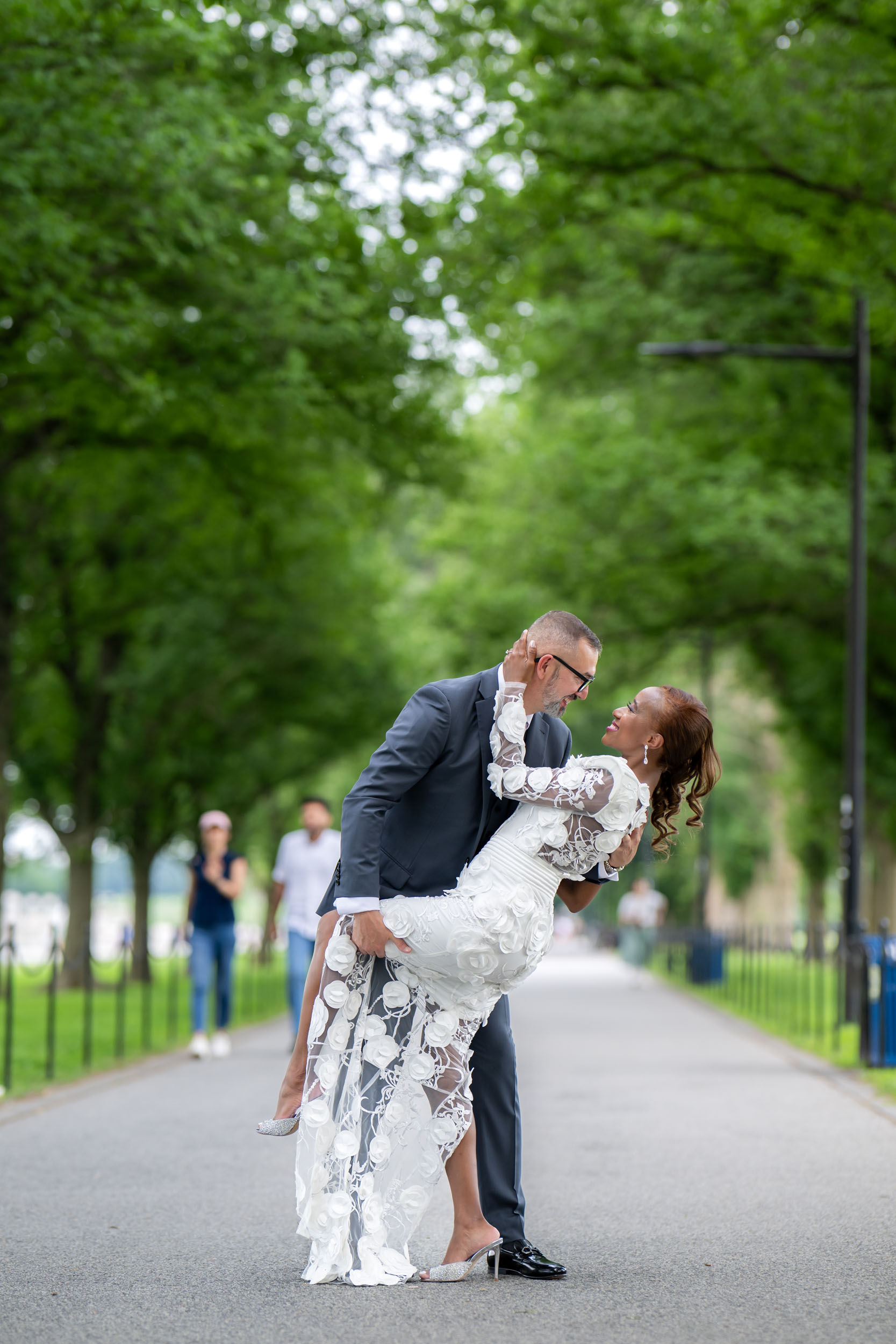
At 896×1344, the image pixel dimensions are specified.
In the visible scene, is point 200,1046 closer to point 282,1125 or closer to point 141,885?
point 282,1125

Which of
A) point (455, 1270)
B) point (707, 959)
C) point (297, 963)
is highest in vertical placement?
point (455, 1270)

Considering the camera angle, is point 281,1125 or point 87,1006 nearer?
point 281,1125

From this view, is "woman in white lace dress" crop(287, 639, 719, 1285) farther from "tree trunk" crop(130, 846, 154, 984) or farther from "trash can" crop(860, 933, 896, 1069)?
"tree trunk" crop(130, 846, 154, 984)

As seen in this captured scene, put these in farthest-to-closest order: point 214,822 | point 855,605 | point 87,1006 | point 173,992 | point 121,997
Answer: point 173,992 → point 855,605 → point 214,822 → point 121,997 → point 87,1006

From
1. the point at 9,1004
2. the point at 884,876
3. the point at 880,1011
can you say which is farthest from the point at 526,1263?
the point at 884,876

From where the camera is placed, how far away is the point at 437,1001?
206 inches

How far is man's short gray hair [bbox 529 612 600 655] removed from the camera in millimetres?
5141

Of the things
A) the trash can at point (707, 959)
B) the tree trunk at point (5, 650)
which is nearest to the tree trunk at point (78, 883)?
the tree trunk at point (5, 650)

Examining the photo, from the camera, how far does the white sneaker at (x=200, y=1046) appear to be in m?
13.9

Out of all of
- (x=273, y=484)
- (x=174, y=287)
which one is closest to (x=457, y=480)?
(x=273, y=484)

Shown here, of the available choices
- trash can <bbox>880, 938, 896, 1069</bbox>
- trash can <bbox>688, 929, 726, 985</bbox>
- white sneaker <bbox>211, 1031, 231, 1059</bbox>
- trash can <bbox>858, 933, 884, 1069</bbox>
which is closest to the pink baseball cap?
white sneaker <bbox>211, 1031, 231, 1059</bbox>

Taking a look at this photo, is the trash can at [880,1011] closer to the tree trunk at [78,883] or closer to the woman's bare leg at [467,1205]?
the woman's bare leg at [467,1205]

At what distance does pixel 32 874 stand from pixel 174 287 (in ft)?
269

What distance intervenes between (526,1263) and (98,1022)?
14.3m
